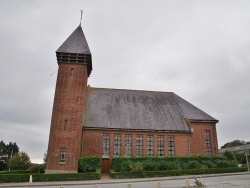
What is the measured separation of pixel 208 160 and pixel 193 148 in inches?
105

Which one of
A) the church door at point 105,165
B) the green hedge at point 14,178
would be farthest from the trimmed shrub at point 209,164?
the green hedge at point 14,178

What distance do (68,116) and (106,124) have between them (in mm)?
4955

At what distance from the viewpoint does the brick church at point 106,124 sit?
2494 cm

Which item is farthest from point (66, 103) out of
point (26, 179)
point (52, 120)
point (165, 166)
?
point (165, 166)

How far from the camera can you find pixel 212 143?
97.3ft

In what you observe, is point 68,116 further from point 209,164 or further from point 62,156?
point 209,164

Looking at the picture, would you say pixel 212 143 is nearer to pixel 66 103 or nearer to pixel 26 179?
pixel 66 103

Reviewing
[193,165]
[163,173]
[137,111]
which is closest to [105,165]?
[163,173]

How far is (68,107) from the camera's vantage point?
25.9 metres

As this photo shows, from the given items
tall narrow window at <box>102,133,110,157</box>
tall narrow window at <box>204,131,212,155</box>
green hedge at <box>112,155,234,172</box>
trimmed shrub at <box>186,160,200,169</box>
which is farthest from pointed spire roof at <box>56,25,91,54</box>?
tall narrow window at <box>204,131,212,155</box>

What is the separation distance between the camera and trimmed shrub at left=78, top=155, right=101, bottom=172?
23.7 m

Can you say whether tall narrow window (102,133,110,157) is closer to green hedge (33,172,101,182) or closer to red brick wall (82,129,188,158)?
red brick wall (82,129,188,158)

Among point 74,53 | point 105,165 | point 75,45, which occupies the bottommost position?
point 105,165

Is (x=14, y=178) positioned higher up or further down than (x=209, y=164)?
further down
